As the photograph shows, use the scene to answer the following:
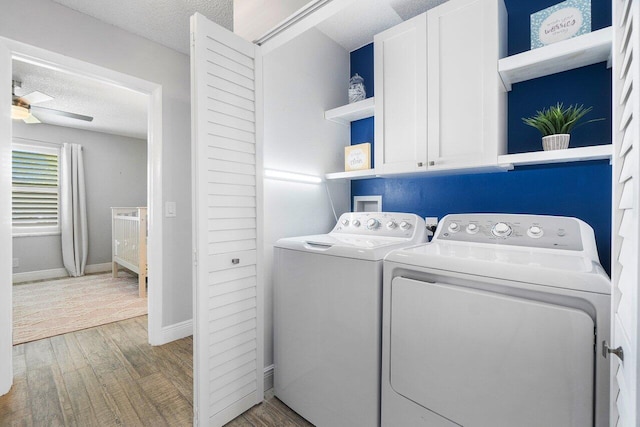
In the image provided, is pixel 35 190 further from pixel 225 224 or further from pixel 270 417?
pixel 270 417

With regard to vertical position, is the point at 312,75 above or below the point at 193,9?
below

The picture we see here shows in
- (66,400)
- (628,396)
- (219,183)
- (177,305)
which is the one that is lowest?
(66,400)

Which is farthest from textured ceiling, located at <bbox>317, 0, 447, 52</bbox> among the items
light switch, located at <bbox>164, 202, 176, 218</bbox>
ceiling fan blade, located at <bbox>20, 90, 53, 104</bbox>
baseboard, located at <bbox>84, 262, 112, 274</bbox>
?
baseboard, located at <bbox>84, 262, 112, 274</bbox>

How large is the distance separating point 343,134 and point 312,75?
0.50 metres

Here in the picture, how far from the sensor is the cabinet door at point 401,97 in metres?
1.68

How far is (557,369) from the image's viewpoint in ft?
2.96

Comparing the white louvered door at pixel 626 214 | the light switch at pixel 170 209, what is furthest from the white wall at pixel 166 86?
the white louvered door at pixel 626 214

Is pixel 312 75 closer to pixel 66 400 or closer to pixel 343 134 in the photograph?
pixel 343 134

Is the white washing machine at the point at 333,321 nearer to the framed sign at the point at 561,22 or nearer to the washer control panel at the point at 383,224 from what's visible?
the washer control panel at the point at 383,224

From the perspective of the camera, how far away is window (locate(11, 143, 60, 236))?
15.1 feet

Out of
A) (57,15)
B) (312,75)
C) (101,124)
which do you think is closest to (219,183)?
(312,75)

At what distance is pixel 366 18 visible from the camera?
81.9 inches

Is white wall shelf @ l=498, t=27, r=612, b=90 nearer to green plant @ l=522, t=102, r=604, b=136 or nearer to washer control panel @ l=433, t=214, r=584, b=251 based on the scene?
green plant @ l=522, t=102, r=604, b=136

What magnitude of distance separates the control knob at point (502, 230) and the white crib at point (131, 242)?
3.61 meters
